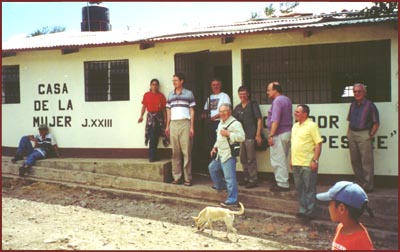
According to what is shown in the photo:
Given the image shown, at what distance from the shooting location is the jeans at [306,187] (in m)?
6.09

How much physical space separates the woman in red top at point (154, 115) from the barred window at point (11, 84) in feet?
12.9

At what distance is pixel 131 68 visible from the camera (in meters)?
9.07

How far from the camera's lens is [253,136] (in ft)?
24.2

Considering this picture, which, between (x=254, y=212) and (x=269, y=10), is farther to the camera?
(x=269, y=10)

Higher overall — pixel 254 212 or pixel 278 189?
pixel 278 189

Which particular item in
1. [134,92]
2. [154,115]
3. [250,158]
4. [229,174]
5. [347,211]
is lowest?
[229,174]

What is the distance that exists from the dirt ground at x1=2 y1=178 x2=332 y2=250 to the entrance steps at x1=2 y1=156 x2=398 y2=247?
325 millimetres

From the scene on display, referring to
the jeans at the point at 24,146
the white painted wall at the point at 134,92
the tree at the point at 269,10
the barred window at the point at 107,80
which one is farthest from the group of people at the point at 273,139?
the tree at the point at 269,10

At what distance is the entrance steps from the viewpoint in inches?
247

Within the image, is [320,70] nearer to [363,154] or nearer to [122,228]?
[363,154]

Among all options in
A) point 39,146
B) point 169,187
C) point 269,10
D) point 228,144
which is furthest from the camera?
point 269,10

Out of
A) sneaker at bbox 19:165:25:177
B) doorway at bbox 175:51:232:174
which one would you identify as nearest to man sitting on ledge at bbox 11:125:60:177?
sneaker at bbox 19:165:25:177

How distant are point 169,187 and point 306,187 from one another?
110 inches

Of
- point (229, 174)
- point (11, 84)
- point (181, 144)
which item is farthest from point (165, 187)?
point (11, 84)
